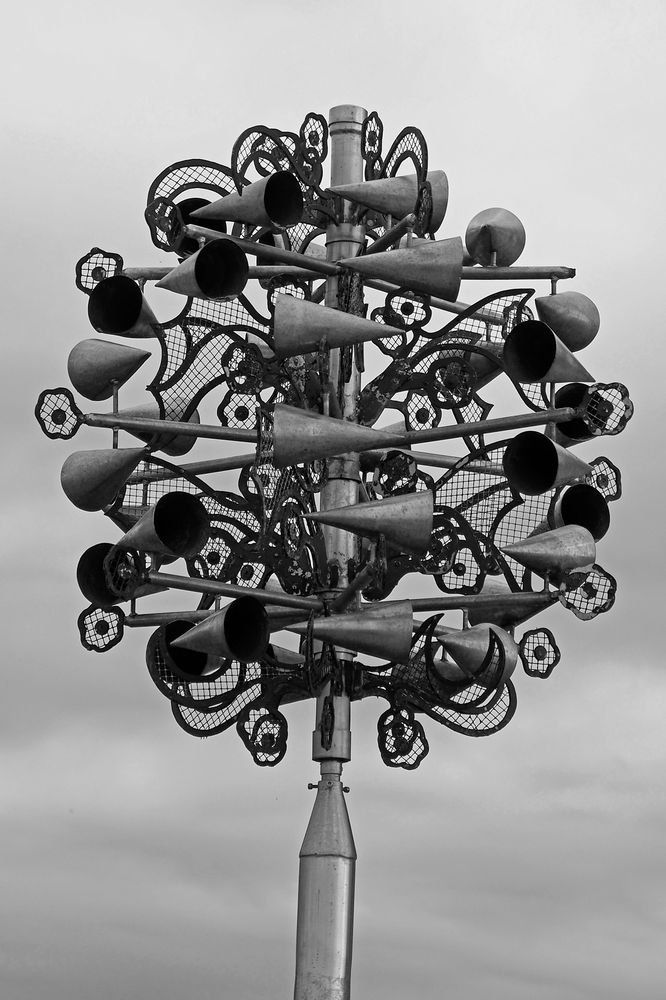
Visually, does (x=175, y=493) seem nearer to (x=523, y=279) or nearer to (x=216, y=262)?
(x=216, y=262)

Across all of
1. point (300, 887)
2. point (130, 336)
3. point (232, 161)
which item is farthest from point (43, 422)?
point (300, 887)

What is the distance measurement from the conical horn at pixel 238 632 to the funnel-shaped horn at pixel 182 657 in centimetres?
111

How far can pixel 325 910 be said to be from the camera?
18688 millimetres

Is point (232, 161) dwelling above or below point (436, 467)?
above

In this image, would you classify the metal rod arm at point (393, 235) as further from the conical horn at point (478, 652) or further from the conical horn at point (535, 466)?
the conical horn at point (478, 652)

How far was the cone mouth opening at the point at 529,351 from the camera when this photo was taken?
62.7 ft

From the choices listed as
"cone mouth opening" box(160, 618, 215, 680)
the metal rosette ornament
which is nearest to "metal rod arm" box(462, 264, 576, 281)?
the metal rosette ornament

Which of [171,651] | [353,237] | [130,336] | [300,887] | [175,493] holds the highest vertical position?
[353,237]

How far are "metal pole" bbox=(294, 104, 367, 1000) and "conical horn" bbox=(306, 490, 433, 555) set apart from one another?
112cm

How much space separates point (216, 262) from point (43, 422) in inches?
86.3

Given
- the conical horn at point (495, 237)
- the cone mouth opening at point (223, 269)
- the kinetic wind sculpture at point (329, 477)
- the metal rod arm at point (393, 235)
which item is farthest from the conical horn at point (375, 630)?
the conical horn at point (495, 237)

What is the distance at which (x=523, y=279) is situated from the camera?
69.2 ft

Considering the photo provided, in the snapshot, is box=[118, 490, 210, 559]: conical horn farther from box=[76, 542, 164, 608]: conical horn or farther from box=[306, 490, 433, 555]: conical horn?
box=[306, 490, 433, 555]: conical horn

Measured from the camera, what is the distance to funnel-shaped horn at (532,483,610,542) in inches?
771
